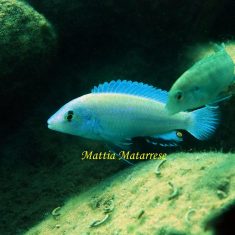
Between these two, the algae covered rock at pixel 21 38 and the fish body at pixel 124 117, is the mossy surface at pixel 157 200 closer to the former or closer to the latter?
the fish body at pixel 124 117

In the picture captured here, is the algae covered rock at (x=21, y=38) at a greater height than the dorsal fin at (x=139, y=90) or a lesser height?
greater

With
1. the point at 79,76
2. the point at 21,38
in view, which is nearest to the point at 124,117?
the point at 21,38

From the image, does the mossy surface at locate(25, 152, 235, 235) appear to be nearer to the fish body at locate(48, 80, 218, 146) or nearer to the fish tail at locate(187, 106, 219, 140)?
the fish tail at locate(187, 106, 219, 140)

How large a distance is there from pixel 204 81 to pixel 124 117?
106cm

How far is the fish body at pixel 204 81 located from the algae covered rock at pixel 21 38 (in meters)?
2.41

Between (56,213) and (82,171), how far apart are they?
0.85m

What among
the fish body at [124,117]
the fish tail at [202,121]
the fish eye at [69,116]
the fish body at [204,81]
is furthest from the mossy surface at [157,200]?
the fish eye at [69,116]

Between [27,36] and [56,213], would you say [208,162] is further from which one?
[27,36]

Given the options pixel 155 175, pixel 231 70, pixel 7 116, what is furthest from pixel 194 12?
pixel 7 116

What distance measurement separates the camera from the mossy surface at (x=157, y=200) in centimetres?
231

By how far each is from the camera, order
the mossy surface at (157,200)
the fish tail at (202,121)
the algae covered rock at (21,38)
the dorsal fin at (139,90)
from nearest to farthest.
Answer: the mossy surface at (157,200) → the fish tail at (202,121) → the dorsal fin at (139,90) → the algae covered rock at (21,38)

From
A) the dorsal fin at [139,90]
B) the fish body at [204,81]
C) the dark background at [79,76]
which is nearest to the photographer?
the fish body at [204,81]

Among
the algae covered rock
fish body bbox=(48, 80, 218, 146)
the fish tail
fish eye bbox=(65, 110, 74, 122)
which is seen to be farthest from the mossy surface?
the algae covered rock

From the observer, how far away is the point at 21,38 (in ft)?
13.8
